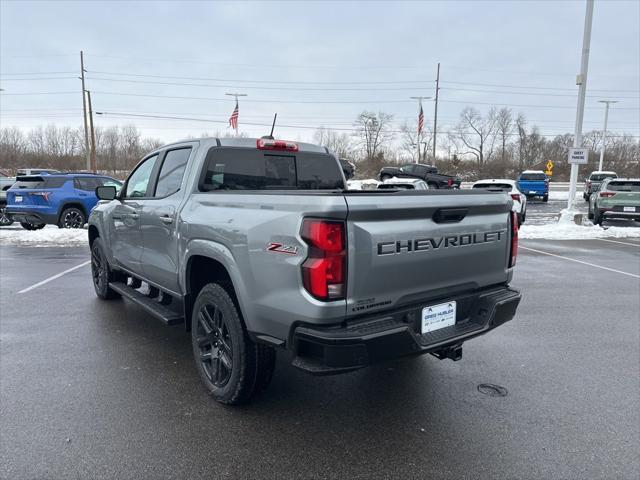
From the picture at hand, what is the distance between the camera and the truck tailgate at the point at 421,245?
255 cm

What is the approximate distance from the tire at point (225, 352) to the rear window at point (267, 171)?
1.03 m

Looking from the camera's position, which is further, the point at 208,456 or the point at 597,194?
the point at 597,194

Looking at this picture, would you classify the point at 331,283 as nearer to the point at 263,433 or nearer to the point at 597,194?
the point at 263,433

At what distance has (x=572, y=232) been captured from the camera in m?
14.4

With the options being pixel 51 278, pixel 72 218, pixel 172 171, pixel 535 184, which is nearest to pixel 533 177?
pixel 535 184

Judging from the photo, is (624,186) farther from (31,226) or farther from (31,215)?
(31,226)

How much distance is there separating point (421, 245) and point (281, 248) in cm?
86

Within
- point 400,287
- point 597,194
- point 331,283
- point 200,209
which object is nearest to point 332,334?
point 331,283

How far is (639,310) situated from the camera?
6062 millimetres

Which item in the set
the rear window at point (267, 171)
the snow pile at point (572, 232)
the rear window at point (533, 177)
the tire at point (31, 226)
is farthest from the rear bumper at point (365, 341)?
the rear window at point (533, 177)

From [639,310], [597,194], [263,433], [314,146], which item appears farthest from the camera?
[597,194]

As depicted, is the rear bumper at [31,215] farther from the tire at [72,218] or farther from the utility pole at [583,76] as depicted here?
the utility pole at [583,76]

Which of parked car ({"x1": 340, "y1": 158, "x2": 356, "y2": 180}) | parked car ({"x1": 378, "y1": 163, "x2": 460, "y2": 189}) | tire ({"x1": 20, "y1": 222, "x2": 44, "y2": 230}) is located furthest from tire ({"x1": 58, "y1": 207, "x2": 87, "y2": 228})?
parked car ({"x1": 378, "y1": 163, "x2": 460, "y2": 189})

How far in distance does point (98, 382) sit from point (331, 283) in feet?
7.92
